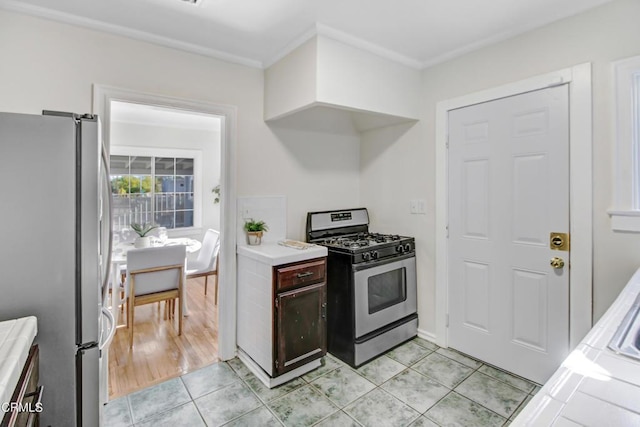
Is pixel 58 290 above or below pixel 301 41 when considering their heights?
below

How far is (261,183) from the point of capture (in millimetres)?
2787

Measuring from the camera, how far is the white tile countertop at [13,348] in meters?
0.80

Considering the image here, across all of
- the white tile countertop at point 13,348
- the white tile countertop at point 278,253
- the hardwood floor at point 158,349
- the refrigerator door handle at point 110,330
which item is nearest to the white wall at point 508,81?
the white tile countertop at point 278,253

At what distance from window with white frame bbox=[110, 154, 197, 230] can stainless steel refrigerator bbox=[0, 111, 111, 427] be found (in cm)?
420

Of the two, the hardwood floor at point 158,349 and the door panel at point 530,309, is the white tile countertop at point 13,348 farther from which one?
the door panel at point 530,309

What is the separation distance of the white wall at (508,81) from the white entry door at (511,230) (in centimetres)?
16

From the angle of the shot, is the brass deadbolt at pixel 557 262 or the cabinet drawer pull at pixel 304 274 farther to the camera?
the cabinet drawer pull at pixel 304 274

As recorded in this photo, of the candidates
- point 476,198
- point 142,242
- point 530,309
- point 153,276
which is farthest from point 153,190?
point 530,309

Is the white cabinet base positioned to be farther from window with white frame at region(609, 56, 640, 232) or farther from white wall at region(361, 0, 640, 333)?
window with white frame at region(609, 56, 640, 232)

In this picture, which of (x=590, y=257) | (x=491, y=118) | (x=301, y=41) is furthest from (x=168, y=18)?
Result: (x=590, y=257)

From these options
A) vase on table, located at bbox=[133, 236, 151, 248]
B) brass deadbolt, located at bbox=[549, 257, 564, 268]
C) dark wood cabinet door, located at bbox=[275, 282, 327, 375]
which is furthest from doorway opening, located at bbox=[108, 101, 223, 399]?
brass deadbolt, located at bbox=[549, 257, 564, 268]

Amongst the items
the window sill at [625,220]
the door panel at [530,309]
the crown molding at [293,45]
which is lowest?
the door panel at [530,309]

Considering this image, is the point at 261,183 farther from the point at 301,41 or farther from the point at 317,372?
the point at 317,372

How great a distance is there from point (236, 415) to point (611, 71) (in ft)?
9.71
